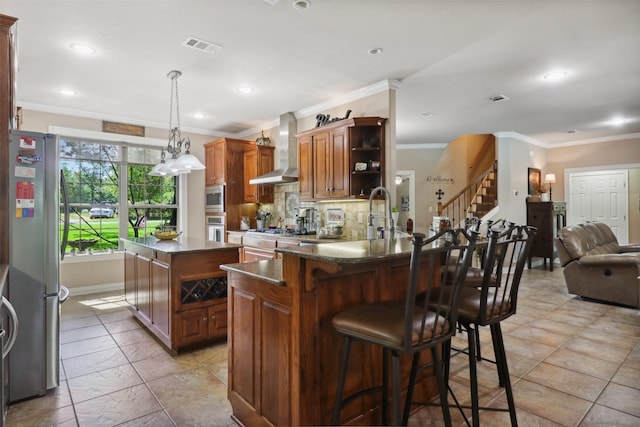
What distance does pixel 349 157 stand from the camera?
428 centimetres

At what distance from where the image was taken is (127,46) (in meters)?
3.31

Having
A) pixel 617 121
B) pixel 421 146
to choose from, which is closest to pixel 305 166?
pixel 421 146

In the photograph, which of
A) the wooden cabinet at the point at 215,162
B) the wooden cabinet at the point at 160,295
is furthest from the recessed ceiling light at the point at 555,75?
the wooden cabinet at the point at 215,162

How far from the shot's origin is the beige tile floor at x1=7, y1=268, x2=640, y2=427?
6.99 feet

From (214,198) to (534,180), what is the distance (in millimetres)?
6947

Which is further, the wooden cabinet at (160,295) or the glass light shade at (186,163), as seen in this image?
the glass light shade at (186,163)

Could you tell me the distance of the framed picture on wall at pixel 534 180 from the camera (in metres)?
7.73

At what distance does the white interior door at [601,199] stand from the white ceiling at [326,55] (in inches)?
97.7

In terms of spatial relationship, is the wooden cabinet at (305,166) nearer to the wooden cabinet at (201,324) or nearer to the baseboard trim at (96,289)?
the wooden cabinet at (201,324)

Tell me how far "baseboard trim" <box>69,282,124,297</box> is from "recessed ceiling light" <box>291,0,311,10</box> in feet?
16.9

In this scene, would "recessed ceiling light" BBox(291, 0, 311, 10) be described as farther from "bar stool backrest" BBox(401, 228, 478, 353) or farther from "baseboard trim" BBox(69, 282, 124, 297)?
"baseboard trim" BBox(69, 282, 124, 297)

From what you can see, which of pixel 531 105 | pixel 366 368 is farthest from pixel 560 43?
pixel 366 368

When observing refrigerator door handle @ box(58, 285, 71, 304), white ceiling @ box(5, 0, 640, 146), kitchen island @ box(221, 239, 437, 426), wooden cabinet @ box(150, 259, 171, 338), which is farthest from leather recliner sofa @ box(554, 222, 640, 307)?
refrigerator door handle @ box(58, 285, 71, 304)

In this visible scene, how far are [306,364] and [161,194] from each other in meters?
5.53
